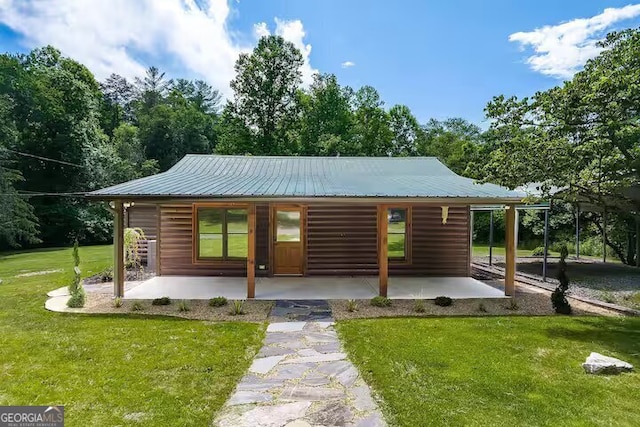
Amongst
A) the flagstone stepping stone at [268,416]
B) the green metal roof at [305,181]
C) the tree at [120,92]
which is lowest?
the flagstone stepping stone at [268,416]

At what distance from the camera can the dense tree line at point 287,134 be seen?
6.16 m

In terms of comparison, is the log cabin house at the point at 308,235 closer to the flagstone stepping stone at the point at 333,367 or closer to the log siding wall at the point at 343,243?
the log siding wall at the point at 343,243

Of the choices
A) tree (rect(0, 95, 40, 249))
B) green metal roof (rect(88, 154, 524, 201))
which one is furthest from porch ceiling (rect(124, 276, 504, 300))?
tree (rect(0, 95, 40, 249))

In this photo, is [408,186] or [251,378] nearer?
[251,378]

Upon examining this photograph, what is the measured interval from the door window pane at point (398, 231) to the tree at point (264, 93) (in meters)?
18.4

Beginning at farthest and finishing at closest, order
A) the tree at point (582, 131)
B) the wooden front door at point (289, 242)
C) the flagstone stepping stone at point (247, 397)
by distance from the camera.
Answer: the wooden front door at point (289, 242) → the tree at point (582, 131) → the flagstone stepping stone at point (247, 397)

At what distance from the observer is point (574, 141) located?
21.6ft

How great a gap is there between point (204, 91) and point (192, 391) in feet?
167

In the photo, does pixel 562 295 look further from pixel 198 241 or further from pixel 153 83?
pixel 153 83

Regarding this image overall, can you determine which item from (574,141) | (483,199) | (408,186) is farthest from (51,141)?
(574,141)

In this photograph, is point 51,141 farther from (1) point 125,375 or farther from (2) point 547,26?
(2) point 547,26

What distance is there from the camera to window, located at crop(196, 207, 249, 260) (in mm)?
10727

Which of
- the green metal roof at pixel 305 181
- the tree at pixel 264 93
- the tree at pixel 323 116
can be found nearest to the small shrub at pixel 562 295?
the green metal roof at pixel 305 181

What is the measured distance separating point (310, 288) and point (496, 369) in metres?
5.20
